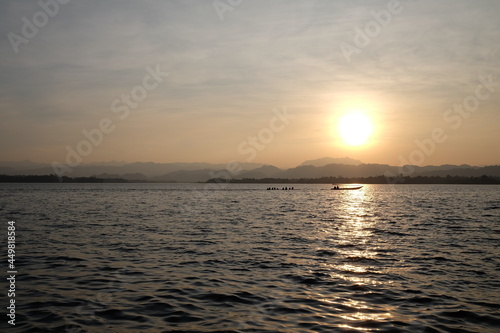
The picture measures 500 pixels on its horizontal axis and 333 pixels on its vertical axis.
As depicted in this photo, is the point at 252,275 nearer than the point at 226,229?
Yes

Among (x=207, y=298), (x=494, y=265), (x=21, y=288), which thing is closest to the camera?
(x=207, y=298)

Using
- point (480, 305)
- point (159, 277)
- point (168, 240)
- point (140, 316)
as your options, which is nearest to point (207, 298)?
point (140, 316)

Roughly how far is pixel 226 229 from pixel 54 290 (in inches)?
1106

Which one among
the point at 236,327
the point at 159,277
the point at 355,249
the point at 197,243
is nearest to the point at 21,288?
the point at 159,277

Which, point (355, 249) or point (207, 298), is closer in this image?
point (207, 298)

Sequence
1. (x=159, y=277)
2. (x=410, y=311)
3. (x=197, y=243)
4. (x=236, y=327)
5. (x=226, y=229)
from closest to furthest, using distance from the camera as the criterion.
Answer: (x=236, y=327) < (x=410, y=311) < (x=159, y=277) < (x=197, y=243) < (x=226, y=229)

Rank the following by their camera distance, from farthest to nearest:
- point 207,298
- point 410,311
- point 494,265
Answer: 1. point 494,265
2. point 207,298
3. point 410,311

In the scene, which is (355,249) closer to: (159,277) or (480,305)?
(480,305)

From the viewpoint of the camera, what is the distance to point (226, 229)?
152 ft

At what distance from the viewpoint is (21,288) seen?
1953 centimetres

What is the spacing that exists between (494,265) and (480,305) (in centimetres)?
1064

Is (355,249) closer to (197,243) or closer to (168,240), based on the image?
(197,243)

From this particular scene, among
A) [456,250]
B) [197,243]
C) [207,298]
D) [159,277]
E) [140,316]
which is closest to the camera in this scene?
[140,316]

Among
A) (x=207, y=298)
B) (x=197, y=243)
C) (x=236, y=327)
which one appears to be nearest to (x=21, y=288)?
(x=207, y=298)
